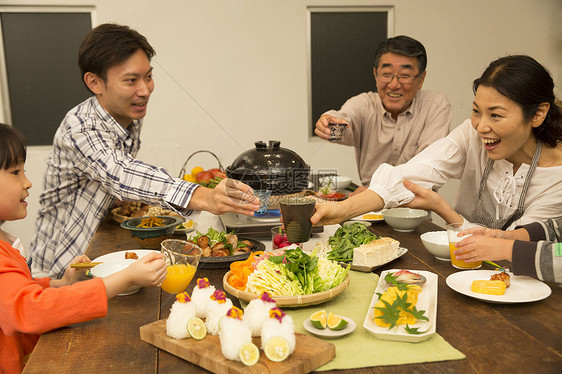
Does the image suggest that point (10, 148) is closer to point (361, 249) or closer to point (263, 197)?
Answer: point (263, 197)

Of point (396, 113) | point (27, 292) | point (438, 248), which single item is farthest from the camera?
point (396, 113)

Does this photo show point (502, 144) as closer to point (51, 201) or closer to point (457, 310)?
point (457, 310)

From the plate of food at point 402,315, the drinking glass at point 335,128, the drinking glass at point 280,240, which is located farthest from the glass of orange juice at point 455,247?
the drinking glass at point 335,128

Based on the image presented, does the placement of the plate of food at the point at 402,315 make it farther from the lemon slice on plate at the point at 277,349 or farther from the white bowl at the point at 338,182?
the white bowl at the point at 338,182

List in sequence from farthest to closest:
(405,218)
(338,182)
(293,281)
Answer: (338,182) < (405,218) < (293,281)

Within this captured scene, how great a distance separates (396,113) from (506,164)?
1343 millimetres

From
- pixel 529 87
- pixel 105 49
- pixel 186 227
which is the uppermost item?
pixel 105 49

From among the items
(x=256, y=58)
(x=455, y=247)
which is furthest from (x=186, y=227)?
(x=256, y=58)

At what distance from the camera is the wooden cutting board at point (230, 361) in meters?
1.04

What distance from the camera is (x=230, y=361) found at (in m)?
1.07

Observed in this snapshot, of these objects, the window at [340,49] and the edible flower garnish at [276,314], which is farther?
the window at [340,49]

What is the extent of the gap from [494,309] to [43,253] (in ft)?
6.92

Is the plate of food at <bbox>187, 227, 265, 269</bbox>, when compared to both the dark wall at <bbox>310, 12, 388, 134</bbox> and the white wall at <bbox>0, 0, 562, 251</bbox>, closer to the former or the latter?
the white wall at <bbox>0, 0, 562, 251</bbox>

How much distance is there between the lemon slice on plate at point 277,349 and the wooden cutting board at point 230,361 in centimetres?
1
